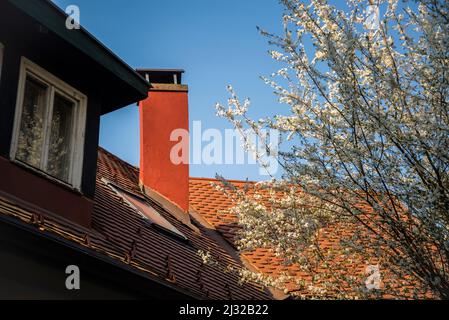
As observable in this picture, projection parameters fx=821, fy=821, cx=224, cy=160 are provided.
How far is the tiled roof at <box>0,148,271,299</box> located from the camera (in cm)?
732

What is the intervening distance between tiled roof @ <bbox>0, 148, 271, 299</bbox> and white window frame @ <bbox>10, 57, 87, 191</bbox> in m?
0.57

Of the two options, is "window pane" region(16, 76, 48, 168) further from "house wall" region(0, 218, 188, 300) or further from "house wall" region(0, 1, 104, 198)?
"house wall" region(0, 218, 188, 300)

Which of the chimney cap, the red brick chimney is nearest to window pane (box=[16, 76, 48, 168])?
the red brick chimney

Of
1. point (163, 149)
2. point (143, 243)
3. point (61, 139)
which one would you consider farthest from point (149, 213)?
point (61, 139)

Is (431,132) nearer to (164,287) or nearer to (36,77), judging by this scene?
(164,287)

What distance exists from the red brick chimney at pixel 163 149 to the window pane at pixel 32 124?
4.85 m

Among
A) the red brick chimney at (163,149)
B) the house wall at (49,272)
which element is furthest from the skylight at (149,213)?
the house wall at (49,272)

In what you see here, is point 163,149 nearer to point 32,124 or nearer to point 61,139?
point 61,139

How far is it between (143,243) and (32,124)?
7.42 feet

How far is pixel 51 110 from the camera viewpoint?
793cm

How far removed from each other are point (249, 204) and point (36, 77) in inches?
99.2

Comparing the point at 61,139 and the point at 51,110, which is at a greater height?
the point at 51,110

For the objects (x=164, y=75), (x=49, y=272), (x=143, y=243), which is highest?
(x=164, y=75)
